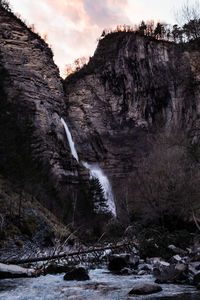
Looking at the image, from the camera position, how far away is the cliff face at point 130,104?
48.9 meters

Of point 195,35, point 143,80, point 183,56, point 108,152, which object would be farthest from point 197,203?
point 183,56

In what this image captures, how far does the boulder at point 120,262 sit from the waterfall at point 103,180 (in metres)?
30.4

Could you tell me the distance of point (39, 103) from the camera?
40438 mm

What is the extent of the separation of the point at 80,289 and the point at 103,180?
3785 centimetres

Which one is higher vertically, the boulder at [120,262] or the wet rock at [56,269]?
the wet rock at [56,269]

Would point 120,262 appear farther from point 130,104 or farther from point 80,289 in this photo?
point 130,104

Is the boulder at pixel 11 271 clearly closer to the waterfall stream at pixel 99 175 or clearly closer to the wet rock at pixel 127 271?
the wet rock at pixel 127 271

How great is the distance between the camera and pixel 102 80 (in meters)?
52.5

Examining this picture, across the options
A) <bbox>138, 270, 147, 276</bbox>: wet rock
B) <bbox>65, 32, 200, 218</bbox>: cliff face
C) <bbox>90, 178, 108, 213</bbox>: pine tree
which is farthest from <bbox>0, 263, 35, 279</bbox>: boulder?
<bbox>65, 32, 200, 218</bbox>: cliff face

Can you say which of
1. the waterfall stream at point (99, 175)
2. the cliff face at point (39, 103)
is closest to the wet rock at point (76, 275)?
the cliff face at point (39, 103)

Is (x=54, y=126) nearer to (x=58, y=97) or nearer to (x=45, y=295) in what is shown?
(x=58, y=97)

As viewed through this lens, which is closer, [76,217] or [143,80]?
[76,217]

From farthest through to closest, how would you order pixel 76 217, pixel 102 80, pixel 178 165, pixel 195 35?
pixel 102 80
pixel 76 217
pixel 178 165
pixel 195 35

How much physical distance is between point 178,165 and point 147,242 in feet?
36.2
